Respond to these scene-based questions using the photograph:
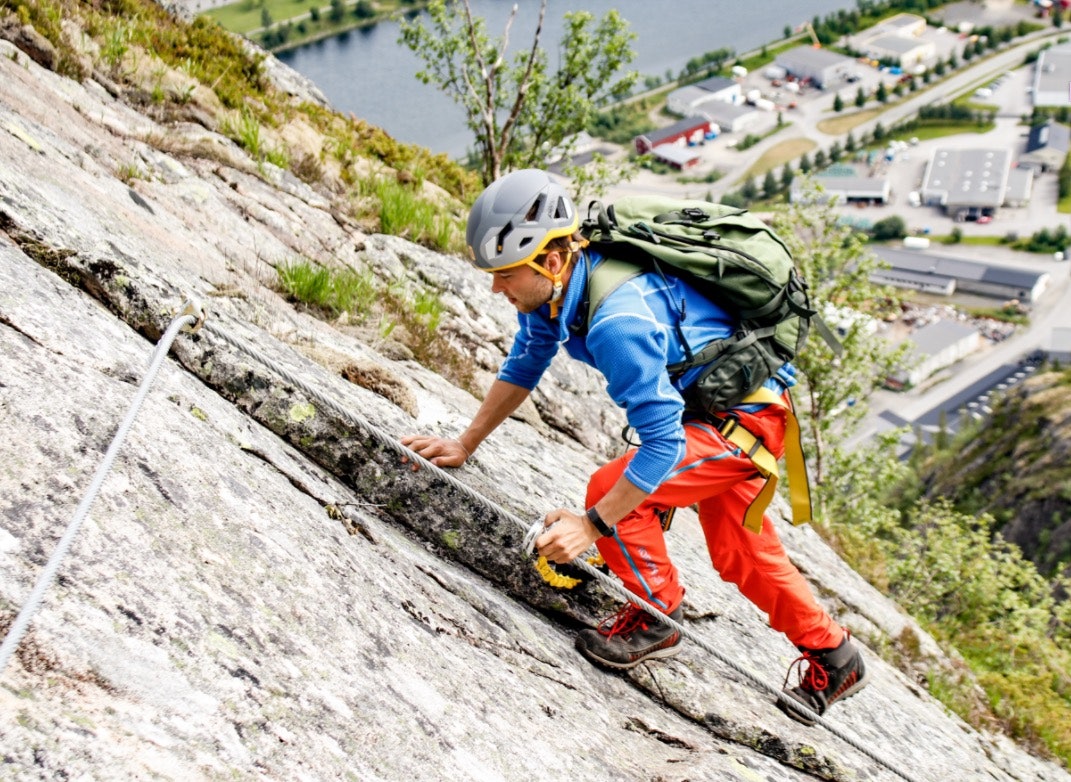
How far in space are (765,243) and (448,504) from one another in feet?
7.74

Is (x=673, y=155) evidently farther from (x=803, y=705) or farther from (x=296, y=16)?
(x=803, y=705)

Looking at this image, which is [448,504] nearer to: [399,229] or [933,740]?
[933,740]

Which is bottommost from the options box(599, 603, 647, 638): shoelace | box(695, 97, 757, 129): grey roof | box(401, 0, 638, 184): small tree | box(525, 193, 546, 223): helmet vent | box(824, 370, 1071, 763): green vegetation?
box(824, 370, 1071, 763): green vegetation

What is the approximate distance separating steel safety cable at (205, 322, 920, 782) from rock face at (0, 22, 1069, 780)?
37 millimetres

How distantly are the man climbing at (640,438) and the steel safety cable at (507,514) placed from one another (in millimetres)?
102

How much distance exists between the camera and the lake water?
8275cm

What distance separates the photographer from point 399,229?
1070 centimetres

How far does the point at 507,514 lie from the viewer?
5.11 m

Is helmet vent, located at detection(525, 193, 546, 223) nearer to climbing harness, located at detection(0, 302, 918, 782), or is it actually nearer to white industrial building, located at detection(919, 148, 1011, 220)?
climbing harness, located at detection(0, 302, 918, 782)

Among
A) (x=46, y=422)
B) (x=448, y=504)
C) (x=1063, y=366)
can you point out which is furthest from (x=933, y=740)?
(x=1063, y=366)

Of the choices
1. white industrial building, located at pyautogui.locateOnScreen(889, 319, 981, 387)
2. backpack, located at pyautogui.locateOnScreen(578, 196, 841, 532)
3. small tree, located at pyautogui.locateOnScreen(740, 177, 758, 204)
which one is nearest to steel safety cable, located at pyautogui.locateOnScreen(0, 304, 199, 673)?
backpack, located at pyautogui.locateOnScreen(578, 196, 841, 532)

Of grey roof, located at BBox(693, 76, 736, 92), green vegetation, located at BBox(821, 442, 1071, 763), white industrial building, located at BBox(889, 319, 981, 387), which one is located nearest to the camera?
green vegetation, located at BBox(821, 442, 1071, 763)

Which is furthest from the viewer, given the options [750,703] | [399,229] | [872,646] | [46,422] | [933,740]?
[399,229]

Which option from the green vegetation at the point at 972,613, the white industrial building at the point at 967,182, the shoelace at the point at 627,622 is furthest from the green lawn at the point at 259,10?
the shoelace at the point at 627,622
